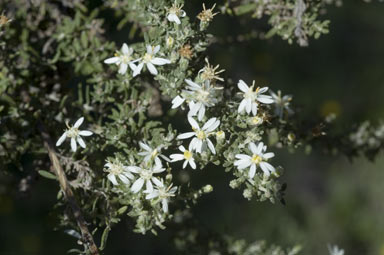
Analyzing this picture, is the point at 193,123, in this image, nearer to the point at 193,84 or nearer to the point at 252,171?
the point at 193,84

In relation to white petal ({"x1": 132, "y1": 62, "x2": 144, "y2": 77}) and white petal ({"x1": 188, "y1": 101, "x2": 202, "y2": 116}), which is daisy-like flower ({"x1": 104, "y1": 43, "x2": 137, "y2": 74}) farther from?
white petal ({"x1": 188, "y1": 101, "x2": 202, "y2": 116})

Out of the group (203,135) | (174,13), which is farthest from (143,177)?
(174,13)

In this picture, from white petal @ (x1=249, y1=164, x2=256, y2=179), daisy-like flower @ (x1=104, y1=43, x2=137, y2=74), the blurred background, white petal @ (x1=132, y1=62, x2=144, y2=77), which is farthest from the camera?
the blurred background

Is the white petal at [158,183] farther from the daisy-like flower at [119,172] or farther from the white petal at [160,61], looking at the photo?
the white petal at [160,61]

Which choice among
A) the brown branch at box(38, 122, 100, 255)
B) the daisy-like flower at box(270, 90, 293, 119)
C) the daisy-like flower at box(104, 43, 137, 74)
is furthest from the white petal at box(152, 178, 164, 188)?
the daisy-like flower at box(270, 90, 293, 119)

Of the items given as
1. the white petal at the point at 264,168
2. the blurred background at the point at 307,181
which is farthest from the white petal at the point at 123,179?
the blurred background at the point at 307,181

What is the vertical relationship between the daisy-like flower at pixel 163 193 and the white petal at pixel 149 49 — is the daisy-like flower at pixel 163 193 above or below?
below
